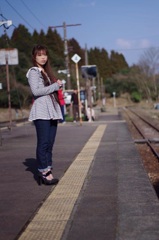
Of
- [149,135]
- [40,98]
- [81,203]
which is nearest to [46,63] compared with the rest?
[40,98]

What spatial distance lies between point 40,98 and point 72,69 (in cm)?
7784

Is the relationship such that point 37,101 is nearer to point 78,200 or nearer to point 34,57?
point 34,57

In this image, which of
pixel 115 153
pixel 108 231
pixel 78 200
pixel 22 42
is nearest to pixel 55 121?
pixel 78 200

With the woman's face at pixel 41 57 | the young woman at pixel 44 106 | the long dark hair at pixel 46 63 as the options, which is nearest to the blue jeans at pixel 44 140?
the young woman at pixel 44 106

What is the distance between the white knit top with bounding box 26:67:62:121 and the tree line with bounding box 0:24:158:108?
84.4ft

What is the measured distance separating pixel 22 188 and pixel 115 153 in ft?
14.2

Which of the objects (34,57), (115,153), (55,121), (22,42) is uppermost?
(22,42)

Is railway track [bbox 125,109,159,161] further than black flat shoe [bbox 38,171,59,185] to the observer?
Yes

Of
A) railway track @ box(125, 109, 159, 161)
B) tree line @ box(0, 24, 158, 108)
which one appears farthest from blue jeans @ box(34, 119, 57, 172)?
tree line @ box(0, 24, 158, 108)

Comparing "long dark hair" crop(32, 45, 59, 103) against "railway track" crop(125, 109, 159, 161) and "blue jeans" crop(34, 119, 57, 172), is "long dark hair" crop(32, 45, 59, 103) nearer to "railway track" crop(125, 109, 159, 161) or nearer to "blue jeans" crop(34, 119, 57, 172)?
"blue jeans" crop(34, 119, 57, 172)

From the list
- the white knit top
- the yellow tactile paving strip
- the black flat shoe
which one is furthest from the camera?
the black flat shoe

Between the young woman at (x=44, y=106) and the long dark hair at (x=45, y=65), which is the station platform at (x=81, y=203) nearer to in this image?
the young woman at (x=44, y=106)

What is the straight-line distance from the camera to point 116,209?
15.9ft

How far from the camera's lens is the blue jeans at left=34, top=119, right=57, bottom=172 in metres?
6.09
